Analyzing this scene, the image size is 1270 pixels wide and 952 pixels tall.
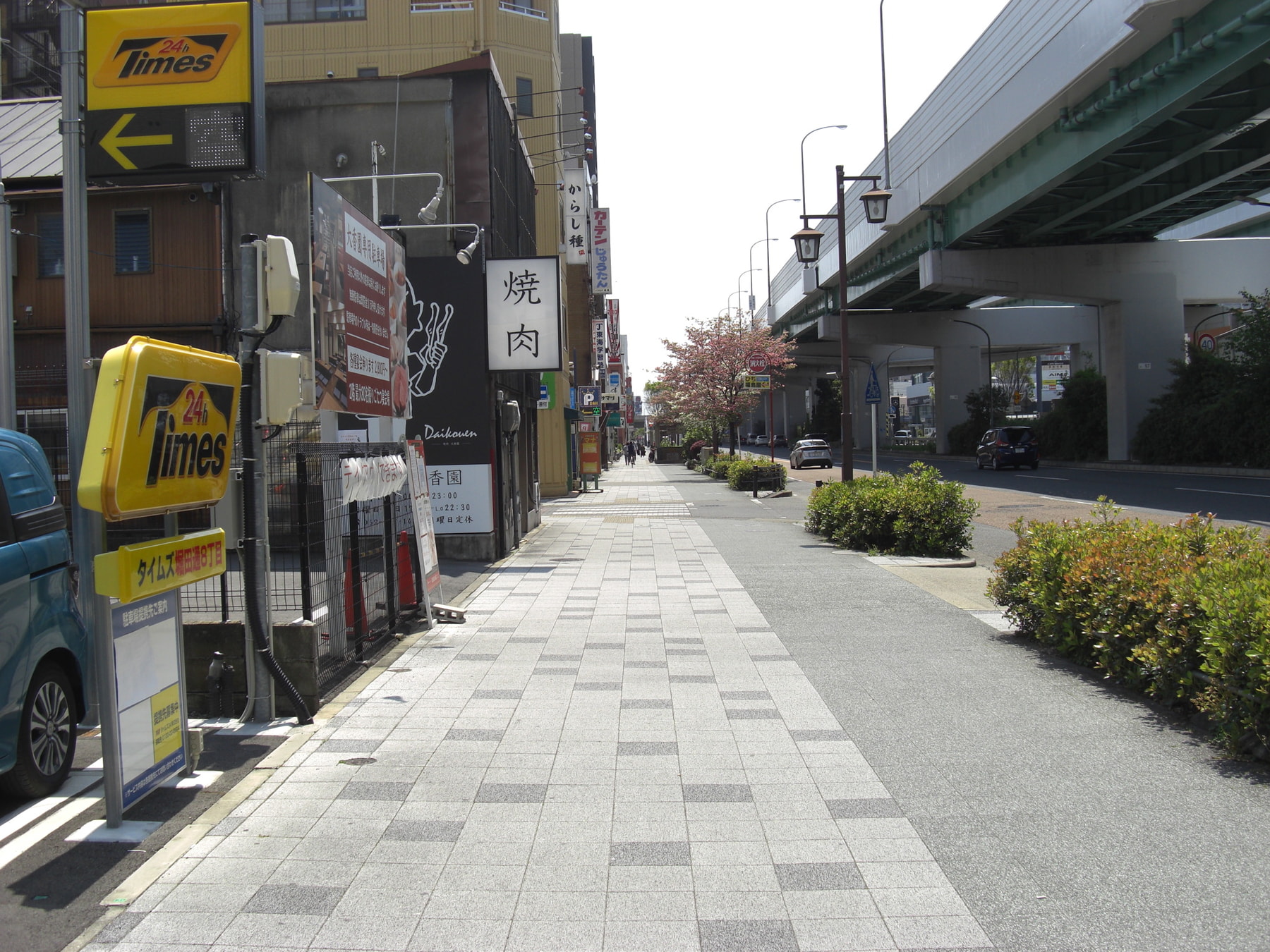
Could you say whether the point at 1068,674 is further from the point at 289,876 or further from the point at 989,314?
the point at 989,314

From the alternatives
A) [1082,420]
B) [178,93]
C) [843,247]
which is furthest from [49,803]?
[1082,420]

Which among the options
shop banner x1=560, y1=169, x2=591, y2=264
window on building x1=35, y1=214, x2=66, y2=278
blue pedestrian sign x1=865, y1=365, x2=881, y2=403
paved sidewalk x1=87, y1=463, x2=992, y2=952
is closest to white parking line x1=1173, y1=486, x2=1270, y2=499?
blue pedestrian sign x1=865, y1=365, x2=881, y2=403

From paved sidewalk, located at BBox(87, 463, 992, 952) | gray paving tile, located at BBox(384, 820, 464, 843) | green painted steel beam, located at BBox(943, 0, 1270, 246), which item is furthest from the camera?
green painted steel beam, located at BBox(943, 0, 1270, 246)

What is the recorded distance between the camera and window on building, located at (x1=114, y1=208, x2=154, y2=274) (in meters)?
19.1

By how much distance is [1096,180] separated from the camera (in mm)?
28031

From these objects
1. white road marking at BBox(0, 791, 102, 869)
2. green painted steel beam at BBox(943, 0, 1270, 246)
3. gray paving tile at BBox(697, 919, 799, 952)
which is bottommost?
gray paving tile at BBox(697, 919, 799, 952)

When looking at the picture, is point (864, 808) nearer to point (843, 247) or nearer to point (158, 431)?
point (158, 431)

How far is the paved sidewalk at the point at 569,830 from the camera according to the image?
374cm

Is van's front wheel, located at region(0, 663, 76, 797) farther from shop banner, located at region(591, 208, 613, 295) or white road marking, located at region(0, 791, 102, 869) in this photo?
shop banner, located at region(591, 208, 613, 295)

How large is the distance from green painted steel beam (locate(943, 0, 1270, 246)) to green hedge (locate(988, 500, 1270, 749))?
1334 centimetres

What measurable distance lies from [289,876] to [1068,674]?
575cm

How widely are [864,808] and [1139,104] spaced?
2166cm

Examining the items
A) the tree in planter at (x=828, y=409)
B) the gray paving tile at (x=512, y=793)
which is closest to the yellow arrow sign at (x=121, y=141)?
the gray paving tile at (x=512, y=793)

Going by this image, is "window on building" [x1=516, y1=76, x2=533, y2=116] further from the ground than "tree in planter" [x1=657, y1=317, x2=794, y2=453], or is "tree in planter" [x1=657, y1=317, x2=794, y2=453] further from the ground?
"window on building" [x1=516, y1=76, x2=533, y2=116]
